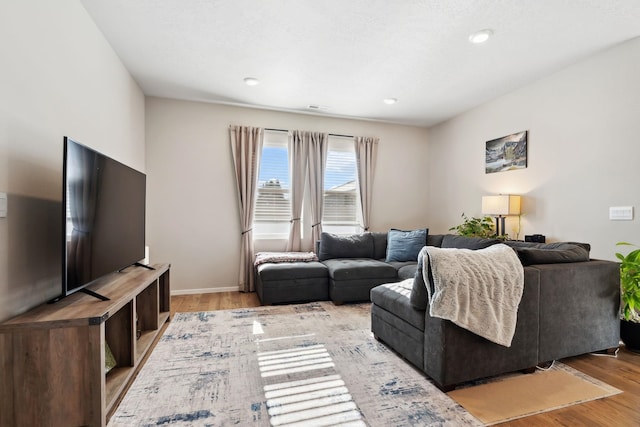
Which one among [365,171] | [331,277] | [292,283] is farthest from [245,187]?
[365,171]

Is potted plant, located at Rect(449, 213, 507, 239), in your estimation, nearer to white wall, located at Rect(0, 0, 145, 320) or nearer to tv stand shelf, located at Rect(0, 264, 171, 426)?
tv stand shelf, located at Rect(0, 264, 171, 426)

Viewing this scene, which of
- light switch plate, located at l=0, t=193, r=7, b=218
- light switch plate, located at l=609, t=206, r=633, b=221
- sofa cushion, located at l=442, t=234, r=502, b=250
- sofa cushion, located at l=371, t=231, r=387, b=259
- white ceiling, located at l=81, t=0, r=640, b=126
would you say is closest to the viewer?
light switch plate, located at l=0, t=193, r=7, b=218

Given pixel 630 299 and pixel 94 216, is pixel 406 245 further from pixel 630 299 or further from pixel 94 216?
pixel 94 216

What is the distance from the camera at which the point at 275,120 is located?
4.48 metres

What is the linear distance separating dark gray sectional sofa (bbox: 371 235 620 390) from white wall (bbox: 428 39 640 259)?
85 centimetres

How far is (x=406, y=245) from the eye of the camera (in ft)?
13.5

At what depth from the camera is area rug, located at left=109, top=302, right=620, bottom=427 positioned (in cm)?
159

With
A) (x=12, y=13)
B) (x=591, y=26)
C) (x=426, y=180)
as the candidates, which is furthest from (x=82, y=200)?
(x=426, y=180)

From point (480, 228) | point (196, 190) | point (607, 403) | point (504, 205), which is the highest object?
point (196, 190)

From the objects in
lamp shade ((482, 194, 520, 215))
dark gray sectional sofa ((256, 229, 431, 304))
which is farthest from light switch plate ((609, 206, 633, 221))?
dark gray sectional sofa ((256, 229, 431, 304))

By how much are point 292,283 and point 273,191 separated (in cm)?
150

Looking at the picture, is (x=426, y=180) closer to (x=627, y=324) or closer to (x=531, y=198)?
(x=531, y=198)

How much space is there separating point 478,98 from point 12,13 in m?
4.42

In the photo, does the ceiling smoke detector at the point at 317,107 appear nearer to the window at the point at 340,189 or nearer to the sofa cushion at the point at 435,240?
the window at the point at 340,189
